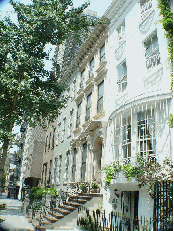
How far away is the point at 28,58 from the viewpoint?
12258 mm

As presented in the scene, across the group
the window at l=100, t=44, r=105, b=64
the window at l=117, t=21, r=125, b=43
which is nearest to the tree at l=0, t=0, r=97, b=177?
the window at l=117, t=21, r=125, b=43

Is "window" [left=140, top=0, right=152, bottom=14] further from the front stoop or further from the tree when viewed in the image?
the front stoop

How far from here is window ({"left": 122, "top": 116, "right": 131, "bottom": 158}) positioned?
1045 centimetres

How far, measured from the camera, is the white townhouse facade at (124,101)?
30.6 feet

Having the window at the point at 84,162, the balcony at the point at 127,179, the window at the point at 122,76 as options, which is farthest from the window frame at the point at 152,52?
the window at the point at 84,162

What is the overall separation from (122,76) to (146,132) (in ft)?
14.1

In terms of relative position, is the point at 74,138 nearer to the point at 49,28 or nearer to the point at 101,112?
the point at 101,112

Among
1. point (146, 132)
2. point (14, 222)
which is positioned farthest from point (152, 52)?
point (14, 222)

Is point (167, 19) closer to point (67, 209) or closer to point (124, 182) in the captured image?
point (124, 182)

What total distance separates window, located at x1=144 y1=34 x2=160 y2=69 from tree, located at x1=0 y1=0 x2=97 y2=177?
4971mm

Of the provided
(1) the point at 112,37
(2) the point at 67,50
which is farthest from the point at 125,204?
(2) the point at 67,50

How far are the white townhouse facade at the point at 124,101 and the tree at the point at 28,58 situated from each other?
117 inches

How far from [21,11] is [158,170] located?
1115 centimetres

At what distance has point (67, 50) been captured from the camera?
27.3 metres
